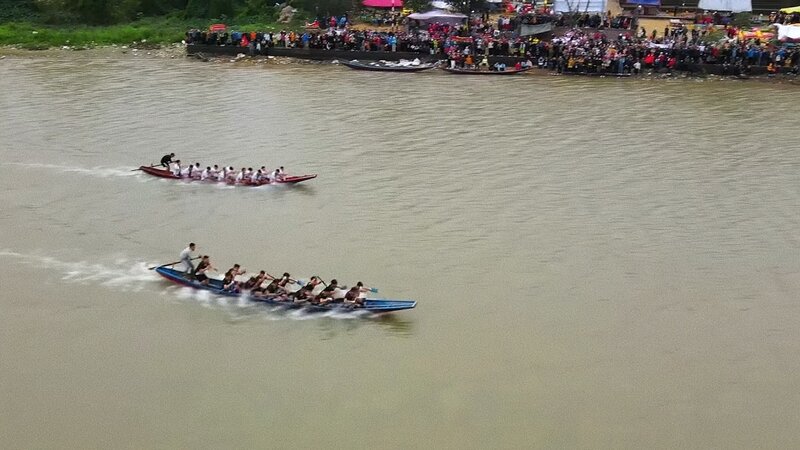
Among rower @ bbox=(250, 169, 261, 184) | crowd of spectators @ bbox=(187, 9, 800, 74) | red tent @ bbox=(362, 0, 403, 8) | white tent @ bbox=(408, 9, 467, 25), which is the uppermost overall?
red tent @ bbox=(362, 0, 403, 8)

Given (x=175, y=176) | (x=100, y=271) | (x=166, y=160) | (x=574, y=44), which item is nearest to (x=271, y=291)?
(x=100, y=271)

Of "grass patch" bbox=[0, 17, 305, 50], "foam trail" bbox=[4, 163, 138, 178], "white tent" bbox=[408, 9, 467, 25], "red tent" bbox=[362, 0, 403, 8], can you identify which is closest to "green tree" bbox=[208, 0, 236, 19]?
"grass patch" bbox=[0, 17, 305, 50]

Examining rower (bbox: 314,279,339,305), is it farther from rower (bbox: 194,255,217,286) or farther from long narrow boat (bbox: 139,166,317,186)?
long narrow boat (bbox: 139,166,317,186)

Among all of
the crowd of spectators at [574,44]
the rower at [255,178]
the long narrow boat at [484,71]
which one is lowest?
the rower at [255,178]

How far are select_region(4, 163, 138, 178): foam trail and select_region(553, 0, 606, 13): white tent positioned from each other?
24.5 meters

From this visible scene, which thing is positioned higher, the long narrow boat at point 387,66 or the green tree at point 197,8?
the green tree at point 197,8

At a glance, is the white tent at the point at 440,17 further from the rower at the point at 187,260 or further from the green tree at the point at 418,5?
the rower at the point at 187,260

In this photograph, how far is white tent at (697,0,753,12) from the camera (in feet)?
130

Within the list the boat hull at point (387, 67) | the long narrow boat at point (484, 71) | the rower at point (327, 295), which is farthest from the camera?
the boat hull at point (387, 67)

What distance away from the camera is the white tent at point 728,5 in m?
39.5

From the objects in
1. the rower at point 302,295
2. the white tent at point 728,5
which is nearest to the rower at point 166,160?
the rower at point 302,295

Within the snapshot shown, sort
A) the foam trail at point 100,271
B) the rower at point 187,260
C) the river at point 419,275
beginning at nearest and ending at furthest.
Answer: the river at point 419,275 < the rower at point 187,260 < the foam trail at point 100,271

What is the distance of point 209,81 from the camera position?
33844 millimetres

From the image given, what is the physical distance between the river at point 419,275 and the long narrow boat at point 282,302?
0.21 metres
